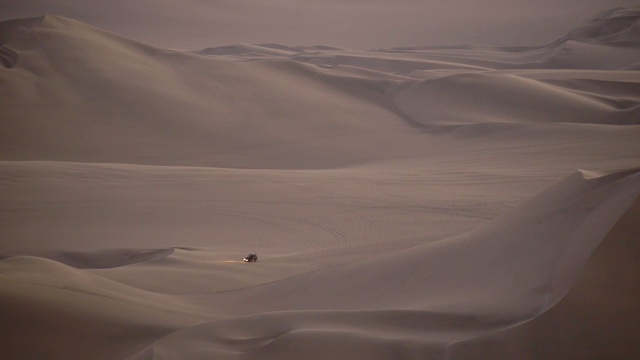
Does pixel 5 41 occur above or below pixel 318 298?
above

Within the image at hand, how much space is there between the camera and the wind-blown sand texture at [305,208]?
281 cm

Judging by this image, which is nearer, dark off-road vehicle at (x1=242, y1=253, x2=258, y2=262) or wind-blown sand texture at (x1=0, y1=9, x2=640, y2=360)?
wind-blown sand texture at (x1=0, y1=9, x2=640, y2=360)

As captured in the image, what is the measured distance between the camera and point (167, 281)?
451 cm

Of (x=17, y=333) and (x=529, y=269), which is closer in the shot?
(x=17, y=333)

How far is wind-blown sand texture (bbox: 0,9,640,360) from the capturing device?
2.81 meters

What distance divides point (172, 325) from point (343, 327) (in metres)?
0.90

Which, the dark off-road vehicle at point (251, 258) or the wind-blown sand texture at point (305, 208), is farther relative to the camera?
the dark off-road vehicle at point (251, 258)

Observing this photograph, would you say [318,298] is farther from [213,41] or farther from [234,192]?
[213,41]

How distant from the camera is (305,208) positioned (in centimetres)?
711

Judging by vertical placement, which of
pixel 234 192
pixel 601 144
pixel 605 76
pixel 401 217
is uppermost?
pixel 605 76

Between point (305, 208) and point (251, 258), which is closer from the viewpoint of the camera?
point (251, 258)

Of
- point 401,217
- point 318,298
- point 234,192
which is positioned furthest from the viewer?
point 234,192

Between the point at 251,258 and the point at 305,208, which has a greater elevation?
the point at 305,208

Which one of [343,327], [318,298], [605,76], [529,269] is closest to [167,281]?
[318,298]
